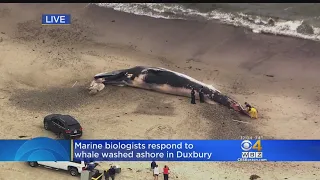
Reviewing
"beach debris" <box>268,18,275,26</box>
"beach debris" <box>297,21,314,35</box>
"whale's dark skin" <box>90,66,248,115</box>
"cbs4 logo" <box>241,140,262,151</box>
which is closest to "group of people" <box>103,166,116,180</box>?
"cbs4 logo" <box>241,140,262,151</box>

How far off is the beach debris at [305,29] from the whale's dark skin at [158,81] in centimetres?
1606

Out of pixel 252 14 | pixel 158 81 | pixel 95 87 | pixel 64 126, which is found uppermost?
pixel 252 14

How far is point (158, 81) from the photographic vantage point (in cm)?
4372

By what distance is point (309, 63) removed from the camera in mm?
47688

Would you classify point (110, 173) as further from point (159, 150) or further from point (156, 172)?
point (159, 150)

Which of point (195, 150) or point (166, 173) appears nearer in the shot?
point (195, 150)

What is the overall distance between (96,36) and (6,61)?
964 cm

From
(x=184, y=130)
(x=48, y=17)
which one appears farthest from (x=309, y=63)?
(x=48, y=17)

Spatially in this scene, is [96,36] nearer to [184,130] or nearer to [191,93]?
[191,93]

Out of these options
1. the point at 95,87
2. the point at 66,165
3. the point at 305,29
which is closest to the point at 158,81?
the point at 95,87

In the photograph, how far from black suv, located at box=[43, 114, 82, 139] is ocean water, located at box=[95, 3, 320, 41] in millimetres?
23981

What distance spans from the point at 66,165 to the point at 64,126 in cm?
491

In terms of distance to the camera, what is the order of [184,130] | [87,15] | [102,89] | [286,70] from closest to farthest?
[184,130], [102,89], [286,70], [87,15]

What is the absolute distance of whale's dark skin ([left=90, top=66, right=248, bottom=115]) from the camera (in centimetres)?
4225
